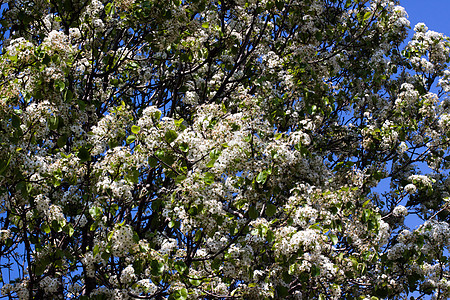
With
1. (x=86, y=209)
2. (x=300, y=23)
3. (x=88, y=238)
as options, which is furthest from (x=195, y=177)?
(x=300, y=23)

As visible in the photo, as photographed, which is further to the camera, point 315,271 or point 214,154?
point 315,271

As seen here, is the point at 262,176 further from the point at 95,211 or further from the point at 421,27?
the point at 421,27

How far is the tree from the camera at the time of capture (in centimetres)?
641

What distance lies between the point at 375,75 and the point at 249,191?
5254mm

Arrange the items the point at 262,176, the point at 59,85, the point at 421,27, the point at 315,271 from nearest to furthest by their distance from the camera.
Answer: the point at 59,85 → the point at 262,176 → the point at 315,271 → the point at 421,27

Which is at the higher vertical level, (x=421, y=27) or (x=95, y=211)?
(x=421, y=27)

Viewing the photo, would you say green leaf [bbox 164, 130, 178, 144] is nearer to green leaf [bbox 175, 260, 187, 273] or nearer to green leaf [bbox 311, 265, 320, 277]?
green leaf [bbox 175, 260, 187, 273]

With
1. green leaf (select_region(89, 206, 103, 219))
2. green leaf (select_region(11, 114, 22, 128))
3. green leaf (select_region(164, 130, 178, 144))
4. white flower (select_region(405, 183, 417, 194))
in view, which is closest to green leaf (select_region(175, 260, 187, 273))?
green leaf (select_region(89, 206, 103, 219))

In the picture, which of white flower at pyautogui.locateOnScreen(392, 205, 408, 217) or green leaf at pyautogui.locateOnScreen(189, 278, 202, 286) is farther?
white flower at pyautogui.locateOnScreen(392, 205, 408, 217)

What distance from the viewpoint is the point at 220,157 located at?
A: 261 inches

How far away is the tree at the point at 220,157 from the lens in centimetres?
641

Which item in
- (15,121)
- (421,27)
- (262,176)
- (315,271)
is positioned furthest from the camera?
(421,27)

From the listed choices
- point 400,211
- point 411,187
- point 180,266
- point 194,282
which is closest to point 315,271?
point 194,282

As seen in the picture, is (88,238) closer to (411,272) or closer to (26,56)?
(26,56)
